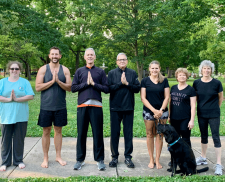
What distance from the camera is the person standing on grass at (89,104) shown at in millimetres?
4184

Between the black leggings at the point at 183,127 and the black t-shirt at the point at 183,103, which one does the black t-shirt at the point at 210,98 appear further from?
the black leggings at the point at 183,127

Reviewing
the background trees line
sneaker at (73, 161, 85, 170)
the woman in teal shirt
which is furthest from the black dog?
the background trees line

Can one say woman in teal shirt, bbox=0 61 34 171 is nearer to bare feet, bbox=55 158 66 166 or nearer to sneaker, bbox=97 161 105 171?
bare feet, bbox=55 158 66 166

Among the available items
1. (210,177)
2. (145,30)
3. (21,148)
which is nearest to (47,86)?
(21,148)

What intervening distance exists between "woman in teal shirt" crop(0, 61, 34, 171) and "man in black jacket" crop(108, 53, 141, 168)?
64.7 inches

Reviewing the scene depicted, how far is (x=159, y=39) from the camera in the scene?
68.8 feet

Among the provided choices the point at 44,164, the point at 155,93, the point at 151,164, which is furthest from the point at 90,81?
the point at 151,164

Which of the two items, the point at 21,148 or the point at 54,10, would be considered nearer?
the point at 21,148

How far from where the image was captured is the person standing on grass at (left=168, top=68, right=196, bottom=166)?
4145mm

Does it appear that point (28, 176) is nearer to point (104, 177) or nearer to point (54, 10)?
point (104, 177)

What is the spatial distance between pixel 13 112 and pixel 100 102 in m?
1.65

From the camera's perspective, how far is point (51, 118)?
4.36 m

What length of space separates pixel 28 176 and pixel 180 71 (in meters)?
3.35

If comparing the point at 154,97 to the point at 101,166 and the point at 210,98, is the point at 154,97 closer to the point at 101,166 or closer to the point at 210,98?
the point at 210,98
